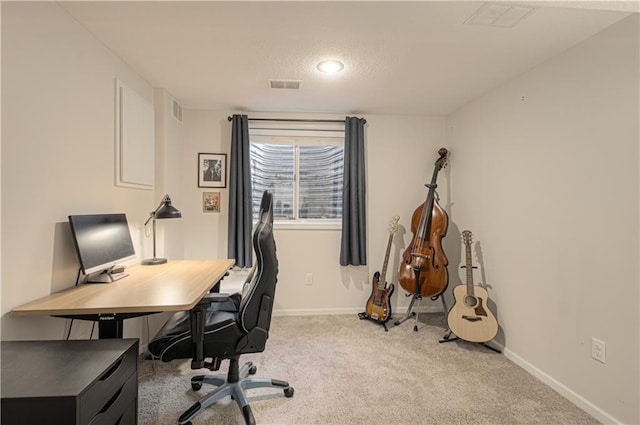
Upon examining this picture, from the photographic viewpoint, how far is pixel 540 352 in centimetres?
210

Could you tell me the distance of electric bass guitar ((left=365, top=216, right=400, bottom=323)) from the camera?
304 cm

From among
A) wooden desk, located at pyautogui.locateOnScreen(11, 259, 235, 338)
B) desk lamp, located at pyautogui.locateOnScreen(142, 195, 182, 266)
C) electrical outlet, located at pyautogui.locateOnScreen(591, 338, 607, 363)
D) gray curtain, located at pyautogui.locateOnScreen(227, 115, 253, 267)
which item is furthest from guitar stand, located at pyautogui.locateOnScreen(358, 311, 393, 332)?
desk lamp, located at pyautogui.locateOnScreen(142, 195, 182, 266)

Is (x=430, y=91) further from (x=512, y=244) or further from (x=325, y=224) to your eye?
(x=325, y=224)

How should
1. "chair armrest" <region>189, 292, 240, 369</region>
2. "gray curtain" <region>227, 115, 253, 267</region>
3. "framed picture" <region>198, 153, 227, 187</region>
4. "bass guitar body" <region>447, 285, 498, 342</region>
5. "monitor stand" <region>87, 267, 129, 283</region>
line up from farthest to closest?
"framed picture" <region>198, 153, 227, 187</region>, "gray curtain" <region>227, 115, 253, 267</region>, "bass guitar body" <region>447, 285, 498, 342</region>, "monitor stand" <region>87, 267, 129, 283</region>, "chair armrest" <region>189, 292, 240, 369</region>

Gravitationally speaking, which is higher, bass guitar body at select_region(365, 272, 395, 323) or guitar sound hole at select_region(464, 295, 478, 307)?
guitar sound hole at select_region(464, 295, 478, 307)

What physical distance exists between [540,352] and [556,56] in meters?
2.05

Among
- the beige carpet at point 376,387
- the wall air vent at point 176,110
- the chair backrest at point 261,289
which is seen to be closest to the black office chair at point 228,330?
the chair backrest at point 261,289

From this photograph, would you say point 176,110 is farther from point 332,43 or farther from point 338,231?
point 338,231

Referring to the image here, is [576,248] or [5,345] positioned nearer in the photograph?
[5,345]

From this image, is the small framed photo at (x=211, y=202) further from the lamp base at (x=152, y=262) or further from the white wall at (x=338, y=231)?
the lamp base at (x=152, y=262)

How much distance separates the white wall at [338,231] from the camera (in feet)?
10.6

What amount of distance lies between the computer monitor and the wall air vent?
127cm

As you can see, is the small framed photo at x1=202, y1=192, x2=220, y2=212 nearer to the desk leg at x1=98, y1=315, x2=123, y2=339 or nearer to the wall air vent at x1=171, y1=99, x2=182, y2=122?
the wall air vent at x1=171, y1=99, x2=182, y2=122

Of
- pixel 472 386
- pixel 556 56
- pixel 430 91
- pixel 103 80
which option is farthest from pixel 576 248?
pixel 103 80
